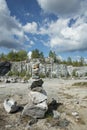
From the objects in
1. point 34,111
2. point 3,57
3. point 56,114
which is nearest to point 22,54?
point 3,57

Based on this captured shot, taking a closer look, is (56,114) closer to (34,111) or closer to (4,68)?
(34,111)

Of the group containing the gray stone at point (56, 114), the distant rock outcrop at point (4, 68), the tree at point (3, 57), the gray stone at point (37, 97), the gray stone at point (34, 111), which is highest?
the tree at point (3, 57)

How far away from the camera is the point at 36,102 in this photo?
56.5 feet

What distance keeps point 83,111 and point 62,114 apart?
1.98 m

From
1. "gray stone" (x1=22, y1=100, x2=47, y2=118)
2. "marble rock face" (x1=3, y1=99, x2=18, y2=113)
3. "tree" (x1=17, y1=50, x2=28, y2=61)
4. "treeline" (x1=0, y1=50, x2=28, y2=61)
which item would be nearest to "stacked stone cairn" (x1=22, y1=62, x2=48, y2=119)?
"gray stone" (x1=22, y1=100, x2=47, y2=118)

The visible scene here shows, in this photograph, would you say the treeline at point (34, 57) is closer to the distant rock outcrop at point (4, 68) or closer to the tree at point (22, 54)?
the tree at point (22, 54)

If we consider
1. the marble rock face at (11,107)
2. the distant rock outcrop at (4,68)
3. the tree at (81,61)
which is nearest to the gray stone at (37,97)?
the marble rock face at (11,107)

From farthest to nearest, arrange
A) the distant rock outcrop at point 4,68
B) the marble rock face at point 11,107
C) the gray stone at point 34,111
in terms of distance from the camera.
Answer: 1. the distant rock outcrop at point 4,68
2. the marble rock face at point 11,107
3. the gray stone at point 34,111

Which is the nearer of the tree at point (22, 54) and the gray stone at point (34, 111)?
the gray stone at point (34, 111)

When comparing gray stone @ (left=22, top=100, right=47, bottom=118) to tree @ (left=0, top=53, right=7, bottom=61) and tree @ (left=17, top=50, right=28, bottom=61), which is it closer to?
tree @ (left=0, top=53, right=7, bottom=61)

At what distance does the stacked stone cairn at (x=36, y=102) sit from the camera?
16578 mm

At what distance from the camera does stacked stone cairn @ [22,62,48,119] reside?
1658cm

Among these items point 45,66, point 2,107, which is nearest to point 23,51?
point 45,66

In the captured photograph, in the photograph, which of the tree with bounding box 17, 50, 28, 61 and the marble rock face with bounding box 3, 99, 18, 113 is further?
the tree with bounding box 17, 50, 28, 61
